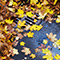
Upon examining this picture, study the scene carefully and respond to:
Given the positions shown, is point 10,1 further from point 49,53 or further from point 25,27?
point 49,53

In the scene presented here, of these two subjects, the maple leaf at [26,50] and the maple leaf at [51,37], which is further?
the maple leaf at [51,37]

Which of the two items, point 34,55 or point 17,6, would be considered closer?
point 34,55

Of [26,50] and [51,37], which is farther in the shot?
[51,37]

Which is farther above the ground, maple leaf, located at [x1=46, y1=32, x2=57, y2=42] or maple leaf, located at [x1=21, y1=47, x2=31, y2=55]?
maple leaf, located at [x1=46, y1=32, x2=57, y2=42]

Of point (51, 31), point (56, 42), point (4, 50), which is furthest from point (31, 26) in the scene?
point (4, 50)

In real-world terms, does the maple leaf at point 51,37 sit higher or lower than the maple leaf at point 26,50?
higher

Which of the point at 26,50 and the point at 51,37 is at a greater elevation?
the point at 51,37

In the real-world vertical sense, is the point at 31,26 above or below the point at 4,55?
above

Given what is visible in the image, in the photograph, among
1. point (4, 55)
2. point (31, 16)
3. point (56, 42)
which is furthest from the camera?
point (31, 16)

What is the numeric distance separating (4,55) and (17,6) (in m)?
1.91

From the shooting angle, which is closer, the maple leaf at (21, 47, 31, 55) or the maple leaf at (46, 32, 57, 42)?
the maple leaf at (21, 47, 31, 55)

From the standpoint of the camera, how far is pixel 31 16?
3.53 meters

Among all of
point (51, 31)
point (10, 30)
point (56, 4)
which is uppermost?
point (56, 4)

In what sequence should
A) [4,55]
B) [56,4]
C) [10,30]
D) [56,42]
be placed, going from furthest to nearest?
[56,4] → [10,30] → [56,42] → [4,55]
